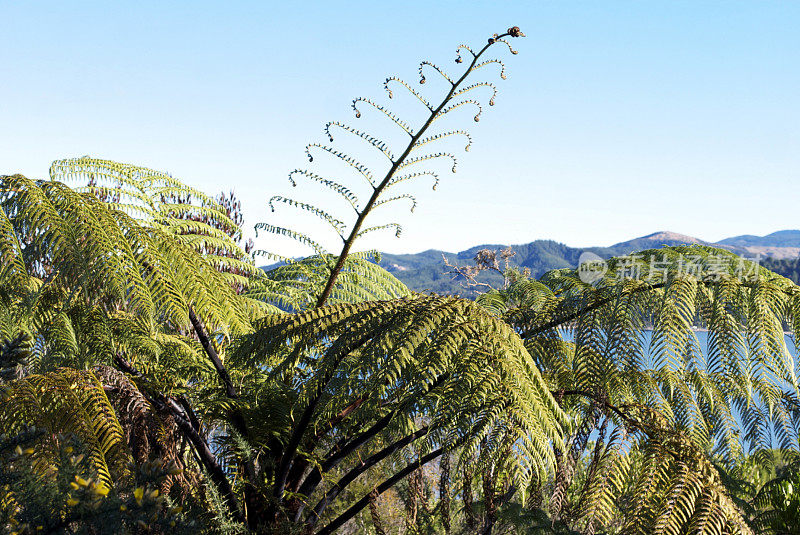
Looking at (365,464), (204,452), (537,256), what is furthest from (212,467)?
(537,256)

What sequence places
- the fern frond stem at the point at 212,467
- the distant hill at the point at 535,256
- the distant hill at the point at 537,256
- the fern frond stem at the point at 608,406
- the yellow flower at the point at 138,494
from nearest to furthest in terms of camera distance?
the yellow flower at the point at 138,494, the fern frond stem at the point at 608,406, the fern frond stem at the point at 212,467, the distant hill at the point at 537,256, the distant hill at the point at 535,256

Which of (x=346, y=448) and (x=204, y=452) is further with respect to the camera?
(x=204, y=452)

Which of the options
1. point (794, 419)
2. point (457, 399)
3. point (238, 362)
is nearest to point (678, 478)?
point (457, 399)

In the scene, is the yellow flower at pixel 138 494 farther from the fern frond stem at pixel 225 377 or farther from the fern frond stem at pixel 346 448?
the fern frond stem at pixel 346 448

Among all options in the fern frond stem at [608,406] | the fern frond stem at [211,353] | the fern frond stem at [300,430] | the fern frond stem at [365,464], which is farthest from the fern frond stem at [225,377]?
the fern frond stem at [608,406]

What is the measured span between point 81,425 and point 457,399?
1.09 metres

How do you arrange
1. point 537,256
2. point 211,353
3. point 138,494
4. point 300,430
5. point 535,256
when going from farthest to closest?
point 537,256 < point 535,256 < point 211,353 < point 300,430 < point 138,494

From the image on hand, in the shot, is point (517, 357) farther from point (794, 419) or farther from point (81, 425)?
point (794, 419)

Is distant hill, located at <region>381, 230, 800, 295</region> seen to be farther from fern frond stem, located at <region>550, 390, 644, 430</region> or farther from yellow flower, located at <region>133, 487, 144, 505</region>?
yellow flower, located at <region>133, 487, 144, 505</region>

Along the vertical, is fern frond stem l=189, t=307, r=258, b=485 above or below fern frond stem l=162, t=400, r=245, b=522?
above

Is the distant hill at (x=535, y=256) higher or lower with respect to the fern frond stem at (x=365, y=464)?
higher

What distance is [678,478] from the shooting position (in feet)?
5.61
